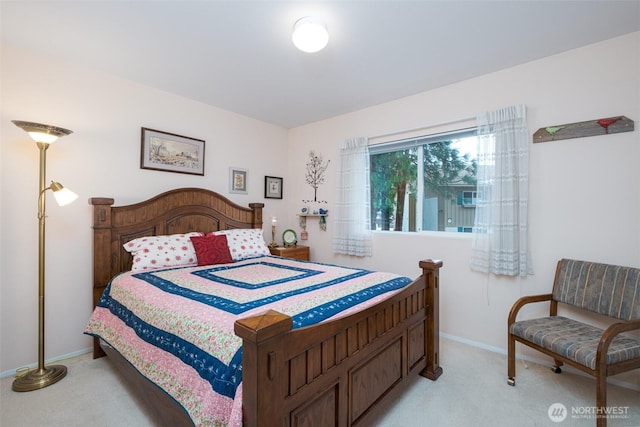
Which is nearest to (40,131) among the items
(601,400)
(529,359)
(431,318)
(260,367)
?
(260,367)

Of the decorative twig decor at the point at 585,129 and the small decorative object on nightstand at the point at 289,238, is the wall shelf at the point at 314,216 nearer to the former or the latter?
the small decorative object on nightstand at the point at 289,238

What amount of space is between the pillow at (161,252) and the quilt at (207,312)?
0.16 metres

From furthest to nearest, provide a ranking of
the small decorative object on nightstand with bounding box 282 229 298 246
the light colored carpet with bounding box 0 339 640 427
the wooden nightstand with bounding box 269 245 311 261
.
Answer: the small decorative object on nightstand with bounding box 282 229 298 246 → the wooden nightstand with bounding box 269 245 311 261 → the light colored carpet with bounding box 0 339 640 427

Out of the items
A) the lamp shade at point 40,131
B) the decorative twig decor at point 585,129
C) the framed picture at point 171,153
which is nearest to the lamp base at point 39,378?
the lamp shade at point 40,131

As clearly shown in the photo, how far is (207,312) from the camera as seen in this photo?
1453mm

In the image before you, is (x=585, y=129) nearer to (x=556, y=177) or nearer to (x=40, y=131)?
(x=556, y=177)

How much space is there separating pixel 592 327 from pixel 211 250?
304 centimetres

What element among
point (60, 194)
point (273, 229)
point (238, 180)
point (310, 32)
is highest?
point (310, 32)

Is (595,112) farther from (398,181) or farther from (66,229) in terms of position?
(66,229)

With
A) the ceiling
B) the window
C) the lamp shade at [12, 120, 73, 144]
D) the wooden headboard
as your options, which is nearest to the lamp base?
the wooden headboard

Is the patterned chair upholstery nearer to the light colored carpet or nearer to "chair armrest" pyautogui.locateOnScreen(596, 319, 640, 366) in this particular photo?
"chair armrest" pyautogui.locateOnScreen(596, 319, 640, 366)

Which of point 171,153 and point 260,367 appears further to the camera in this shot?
point 171,153

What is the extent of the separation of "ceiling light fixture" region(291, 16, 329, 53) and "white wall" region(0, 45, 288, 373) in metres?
1.89

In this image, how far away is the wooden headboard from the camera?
2523 millimetres
